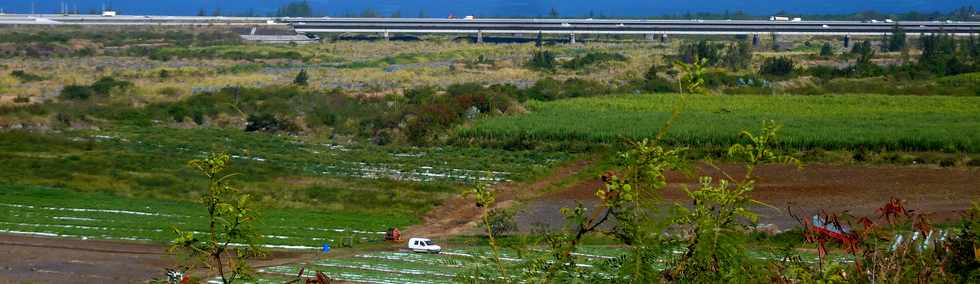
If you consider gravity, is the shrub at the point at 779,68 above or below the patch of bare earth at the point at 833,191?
above

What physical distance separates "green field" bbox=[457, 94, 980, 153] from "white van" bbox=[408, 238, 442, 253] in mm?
9729

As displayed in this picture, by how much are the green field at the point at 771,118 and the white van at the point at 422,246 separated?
9.73 metres

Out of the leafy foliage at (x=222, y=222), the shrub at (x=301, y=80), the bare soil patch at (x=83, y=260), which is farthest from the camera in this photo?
the shrub at (x=301, y=80)

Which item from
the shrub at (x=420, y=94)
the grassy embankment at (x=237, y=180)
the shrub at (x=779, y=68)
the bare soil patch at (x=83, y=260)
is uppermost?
the shrub at (x=779, y=68)

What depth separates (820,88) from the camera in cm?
5297

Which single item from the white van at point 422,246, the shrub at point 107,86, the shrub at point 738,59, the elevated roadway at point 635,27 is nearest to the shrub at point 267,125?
the shrub at point 107,86

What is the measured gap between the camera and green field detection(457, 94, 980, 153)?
34.6 metres

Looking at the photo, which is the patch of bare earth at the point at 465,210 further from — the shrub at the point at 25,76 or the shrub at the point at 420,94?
the shrub at the point at 25,76

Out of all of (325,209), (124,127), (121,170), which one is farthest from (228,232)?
(124,127)

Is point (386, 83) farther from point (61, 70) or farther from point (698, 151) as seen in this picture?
point (698, 151)

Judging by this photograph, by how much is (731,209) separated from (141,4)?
665 ft

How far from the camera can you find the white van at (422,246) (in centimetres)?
2077

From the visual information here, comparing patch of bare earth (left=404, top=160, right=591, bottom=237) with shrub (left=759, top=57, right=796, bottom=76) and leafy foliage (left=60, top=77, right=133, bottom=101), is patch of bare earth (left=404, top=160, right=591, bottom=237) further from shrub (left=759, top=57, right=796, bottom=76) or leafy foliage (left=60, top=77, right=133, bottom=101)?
shrub (left=759, top=57, right=796, bottom=76)

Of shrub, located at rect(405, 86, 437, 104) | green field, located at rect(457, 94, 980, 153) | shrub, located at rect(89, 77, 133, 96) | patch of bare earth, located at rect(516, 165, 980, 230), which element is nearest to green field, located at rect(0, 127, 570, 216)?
patch of bare earth, located at rect(516, 165, 980, 230)
